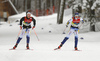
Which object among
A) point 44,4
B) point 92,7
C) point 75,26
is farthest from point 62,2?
point 44,4

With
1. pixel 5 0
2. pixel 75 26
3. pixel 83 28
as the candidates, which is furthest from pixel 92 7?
pixel 5 0

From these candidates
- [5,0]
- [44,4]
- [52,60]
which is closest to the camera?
[52,60]

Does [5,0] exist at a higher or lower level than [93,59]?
higher

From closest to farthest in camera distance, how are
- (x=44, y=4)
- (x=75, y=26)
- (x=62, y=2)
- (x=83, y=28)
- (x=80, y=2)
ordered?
(x=75, y=26) < (x=80, y=2) < (x=83, y=28) < (x=62, y=2) < (x=44, y=4)

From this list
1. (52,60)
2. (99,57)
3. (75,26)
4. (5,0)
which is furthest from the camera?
(5,0)

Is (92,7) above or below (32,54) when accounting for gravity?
above

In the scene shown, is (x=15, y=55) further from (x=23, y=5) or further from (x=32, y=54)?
(x=23, y=5)

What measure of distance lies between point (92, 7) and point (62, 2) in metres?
5.86

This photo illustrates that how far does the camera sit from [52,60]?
7.54 metres

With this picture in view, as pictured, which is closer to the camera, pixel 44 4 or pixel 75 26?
pixel 75 26

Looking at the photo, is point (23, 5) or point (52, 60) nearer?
point (52, 60)

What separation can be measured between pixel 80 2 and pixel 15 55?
1228 centimetres

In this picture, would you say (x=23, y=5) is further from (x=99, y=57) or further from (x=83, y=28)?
(x=99, y=57)

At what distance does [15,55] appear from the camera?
325 inches
